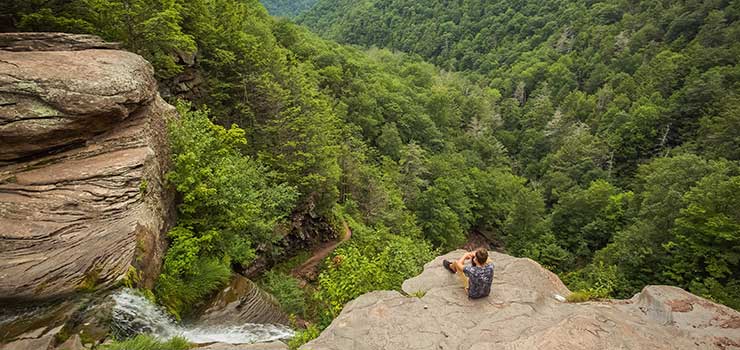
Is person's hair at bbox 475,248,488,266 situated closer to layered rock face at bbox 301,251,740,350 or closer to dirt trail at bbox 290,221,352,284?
layered rock face at bbox 301,251,740,350

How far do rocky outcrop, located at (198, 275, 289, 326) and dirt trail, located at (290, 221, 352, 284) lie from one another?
7.26 meters

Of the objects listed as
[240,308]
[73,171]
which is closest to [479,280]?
[240,308]

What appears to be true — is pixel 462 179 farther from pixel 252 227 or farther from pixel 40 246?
pixel 40 246

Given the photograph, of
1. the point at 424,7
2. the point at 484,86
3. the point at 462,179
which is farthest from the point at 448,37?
the point at 462,179

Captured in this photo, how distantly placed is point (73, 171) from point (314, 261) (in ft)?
46.8

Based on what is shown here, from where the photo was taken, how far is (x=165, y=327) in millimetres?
9648

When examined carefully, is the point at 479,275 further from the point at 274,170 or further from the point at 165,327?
the point at 274,170

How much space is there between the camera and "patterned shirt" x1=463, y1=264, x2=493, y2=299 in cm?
838

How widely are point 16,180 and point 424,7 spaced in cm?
16298

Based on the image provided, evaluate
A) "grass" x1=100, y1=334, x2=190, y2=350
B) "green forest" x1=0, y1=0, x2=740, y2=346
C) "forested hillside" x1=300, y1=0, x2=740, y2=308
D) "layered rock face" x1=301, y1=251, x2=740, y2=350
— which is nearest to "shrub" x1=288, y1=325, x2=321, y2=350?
"green forest" x1=0, y1=0, x2=740, y2=346

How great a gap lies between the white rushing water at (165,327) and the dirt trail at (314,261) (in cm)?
916

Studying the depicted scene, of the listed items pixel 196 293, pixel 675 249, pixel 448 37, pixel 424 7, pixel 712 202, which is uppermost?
pixel 424 7

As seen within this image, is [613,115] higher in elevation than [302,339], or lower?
lower

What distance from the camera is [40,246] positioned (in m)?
8.52
